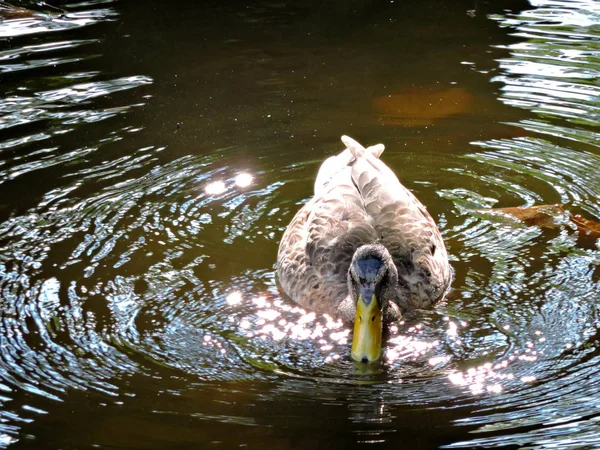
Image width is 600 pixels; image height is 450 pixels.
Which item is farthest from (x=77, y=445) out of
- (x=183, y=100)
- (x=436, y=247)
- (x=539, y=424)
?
(x=183, y=100)

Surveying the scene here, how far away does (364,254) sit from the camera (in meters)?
6.91

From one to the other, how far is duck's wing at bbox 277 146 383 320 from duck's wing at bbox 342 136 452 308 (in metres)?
0.10

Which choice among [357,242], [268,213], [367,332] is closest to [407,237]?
[357,242]

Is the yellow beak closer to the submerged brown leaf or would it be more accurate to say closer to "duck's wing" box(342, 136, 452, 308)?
"duck's wing" box(342, 136, 452, 308)

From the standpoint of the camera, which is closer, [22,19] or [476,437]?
[476,437]

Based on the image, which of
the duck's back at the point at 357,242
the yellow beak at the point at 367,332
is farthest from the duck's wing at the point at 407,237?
the yellow beak at the point at 367,332

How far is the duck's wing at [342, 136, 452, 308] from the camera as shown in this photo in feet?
24.3

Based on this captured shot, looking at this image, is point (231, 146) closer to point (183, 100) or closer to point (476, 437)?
point (183, 100)

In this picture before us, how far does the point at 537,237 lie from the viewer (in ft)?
27.0

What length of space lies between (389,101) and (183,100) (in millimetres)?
2452

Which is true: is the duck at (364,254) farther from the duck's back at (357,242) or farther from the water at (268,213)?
the water at (268,213)

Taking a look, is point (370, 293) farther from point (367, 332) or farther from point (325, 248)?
point (325, 248)

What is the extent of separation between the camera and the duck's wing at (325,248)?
7.43 meters

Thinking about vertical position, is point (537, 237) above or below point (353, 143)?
below
